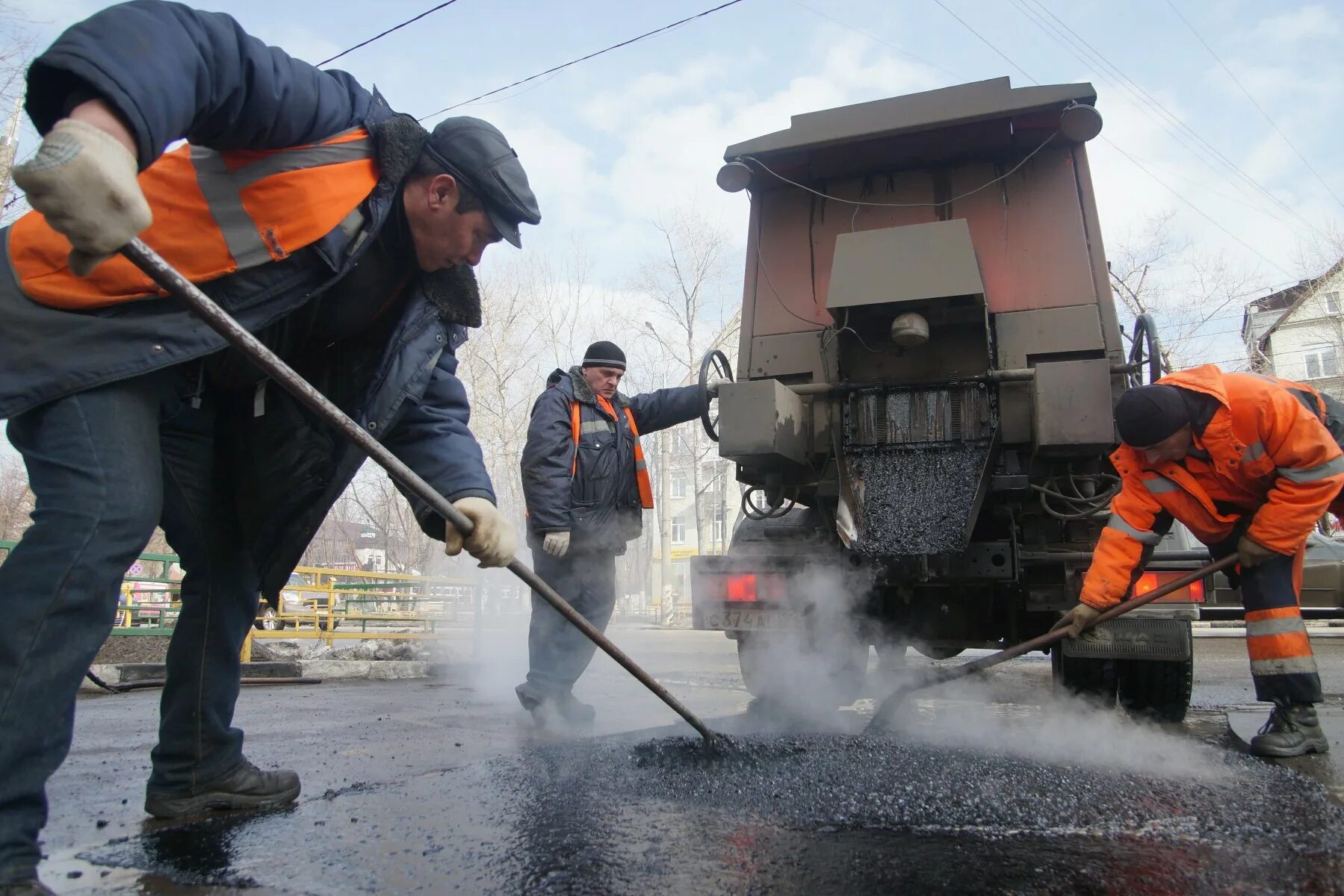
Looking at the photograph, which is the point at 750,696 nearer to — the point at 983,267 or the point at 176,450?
the point at 983,267

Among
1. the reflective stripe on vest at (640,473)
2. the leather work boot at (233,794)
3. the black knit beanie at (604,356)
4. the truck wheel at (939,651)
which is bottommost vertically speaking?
the leather work boot at (233,794)

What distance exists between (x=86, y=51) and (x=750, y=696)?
4.50 meters

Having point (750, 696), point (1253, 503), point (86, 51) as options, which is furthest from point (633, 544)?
point (86, 51)

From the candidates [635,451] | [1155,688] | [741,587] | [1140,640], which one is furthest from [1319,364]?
[741,587]

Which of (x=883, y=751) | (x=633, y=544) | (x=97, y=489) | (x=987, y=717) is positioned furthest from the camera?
(x=633, y=544)

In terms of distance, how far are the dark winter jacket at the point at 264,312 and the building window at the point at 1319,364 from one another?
121 feet

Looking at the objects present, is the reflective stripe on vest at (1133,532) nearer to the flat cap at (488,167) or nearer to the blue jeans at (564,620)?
the blue jeans at (564,620)

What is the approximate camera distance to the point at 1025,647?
3434mm

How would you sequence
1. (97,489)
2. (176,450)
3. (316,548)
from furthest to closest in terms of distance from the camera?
(316,548), (176,450), (97,489)

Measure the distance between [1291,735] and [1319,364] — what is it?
118 feet

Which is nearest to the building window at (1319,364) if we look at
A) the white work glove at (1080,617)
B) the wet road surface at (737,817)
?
the white work glove at (1080,617)

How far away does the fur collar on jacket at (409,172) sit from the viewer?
1.95 m

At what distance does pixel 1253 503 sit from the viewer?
3303 millimetres

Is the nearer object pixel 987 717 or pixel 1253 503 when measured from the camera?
pixel 1253 503
